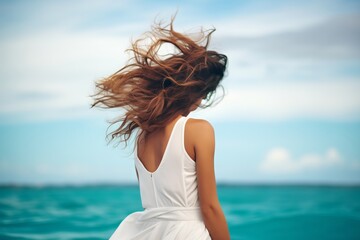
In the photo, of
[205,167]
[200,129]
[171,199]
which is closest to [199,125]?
[200,129]

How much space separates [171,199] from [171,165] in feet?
0.46

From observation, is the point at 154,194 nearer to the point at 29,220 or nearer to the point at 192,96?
the point at 192,96

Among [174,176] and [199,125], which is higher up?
[199,125]

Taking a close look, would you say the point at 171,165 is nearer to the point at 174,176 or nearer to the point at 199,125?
the point at 174,176

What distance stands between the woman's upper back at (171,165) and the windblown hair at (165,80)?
2.7 inches

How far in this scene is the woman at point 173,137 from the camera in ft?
6.51

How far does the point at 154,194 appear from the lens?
2082 mm

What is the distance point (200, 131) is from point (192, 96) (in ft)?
0.67

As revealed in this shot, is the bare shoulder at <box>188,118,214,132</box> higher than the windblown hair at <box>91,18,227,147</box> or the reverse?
the reverse

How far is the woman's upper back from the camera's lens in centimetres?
198

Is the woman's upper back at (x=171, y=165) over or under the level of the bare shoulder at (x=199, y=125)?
under

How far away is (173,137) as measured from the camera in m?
1.99

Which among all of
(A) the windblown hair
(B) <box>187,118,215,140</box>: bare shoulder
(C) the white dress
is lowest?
(C) the white dress

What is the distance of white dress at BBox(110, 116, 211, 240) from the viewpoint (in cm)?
199
